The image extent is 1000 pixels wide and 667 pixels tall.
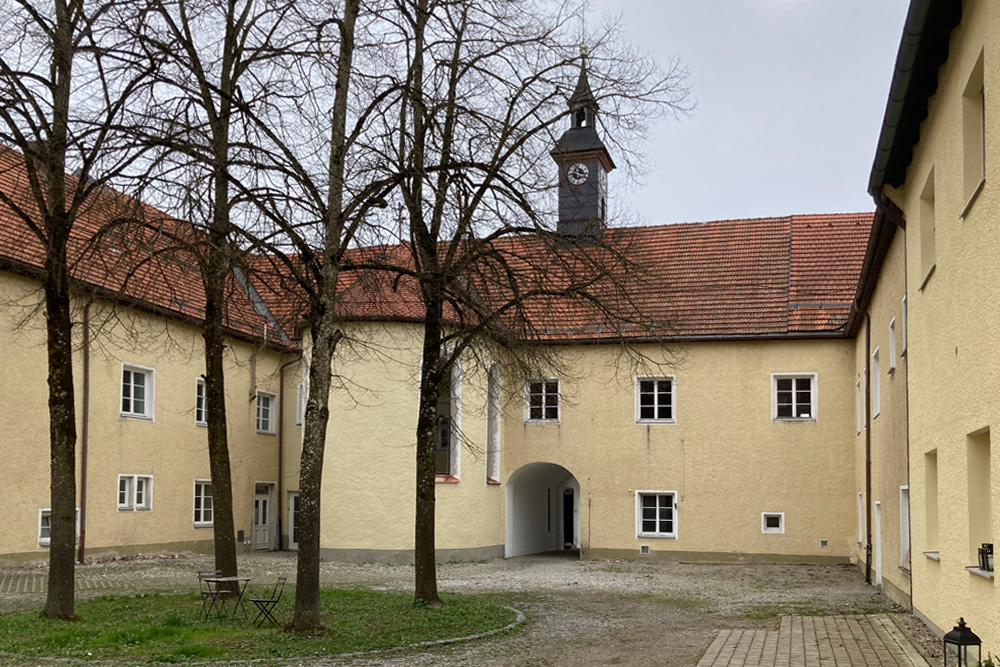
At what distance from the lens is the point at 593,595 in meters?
17.6

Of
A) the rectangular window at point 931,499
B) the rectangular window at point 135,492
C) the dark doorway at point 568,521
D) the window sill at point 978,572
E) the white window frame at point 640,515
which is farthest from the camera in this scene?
the dark doorway at point 568,521

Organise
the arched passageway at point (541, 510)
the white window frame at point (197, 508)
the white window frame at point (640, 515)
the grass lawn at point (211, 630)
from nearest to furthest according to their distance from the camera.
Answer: the grass lawn at point (211, 630), the white window frame at point (197, 508), the white window frame at point (640, 515), the arched passageway at point (541, 510)

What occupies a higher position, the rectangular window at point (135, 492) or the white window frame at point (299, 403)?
the white window frame at point (299, 403)

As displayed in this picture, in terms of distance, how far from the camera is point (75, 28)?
12.1 meters

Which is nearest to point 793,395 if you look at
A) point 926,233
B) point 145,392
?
point 926,233

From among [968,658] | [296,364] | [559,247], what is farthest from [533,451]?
[968,658]

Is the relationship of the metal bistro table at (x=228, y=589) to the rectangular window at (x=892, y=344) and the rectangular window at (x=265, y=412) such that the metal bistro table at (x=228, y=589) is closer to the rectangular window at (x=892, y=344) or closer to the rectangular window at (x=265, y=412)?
the rectangular window at (x=892, y=344)

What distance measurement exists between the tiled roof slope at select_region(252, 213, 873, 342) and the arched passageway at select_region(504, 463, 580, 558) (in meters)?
4.19

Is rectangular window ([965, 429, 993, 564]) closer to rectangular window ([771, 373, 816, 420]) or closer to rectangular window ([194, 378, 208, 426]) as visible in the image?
rectangular window ([771, 373, 816, 420])

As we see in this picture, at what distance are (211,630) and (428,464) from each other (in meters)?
4.11

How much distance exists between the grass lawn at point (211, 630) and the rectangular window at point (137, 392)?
316 inches

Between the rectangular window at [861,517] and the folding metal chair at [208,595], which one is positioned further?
the rectangular window at [861,517]

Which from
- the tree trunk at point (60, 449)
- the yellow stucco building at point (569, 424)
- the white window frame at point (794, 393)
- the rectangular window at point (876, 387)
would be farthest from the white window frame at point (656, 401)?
the tree trunk at point (60, 449)

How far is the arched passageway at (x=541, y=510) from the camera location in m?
27.1
